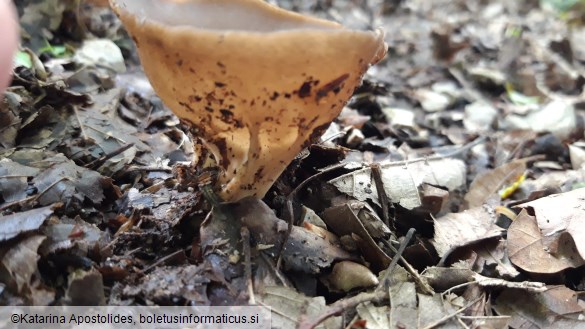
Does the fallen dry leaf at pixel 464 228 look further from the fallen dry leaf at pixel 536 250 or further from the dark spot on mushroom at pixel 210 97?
the dark spot on mushroom at pixel 210 97

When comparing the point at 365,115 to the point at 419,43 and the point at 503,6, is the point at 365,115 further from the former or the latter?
the point at 503,6

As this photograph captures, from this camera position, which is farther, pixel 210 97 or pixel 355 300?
pixel 355 300

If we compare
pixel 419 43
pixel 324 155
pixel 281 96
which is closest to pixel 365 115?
pixel 324 155

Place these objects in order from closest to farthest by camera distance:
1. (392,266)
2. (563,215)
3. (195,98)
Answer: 1. (195,98)
2. (392,266)
3. (563,215)

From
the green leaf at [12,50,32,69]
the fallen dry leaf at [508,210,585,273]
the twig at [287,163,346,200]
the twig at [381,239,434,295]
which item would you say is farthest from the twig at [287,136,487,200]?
the green leaf at [12,50,32,69]

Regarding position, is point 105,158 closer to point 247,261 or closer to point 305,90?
point 247,261

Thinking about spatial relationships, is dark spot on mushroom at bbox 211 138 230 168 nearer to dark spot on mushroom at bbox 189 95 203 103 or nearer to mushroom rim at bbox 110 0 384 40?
dark spot on mushroom at bbox 189 95 203 103

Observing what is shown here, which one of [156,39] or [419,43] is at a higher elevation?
[156,39]

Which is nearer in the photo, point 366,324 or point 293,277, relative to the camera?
point 366,324

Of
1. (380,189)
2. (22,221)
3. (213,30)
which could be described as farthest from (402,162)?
(22,221)
